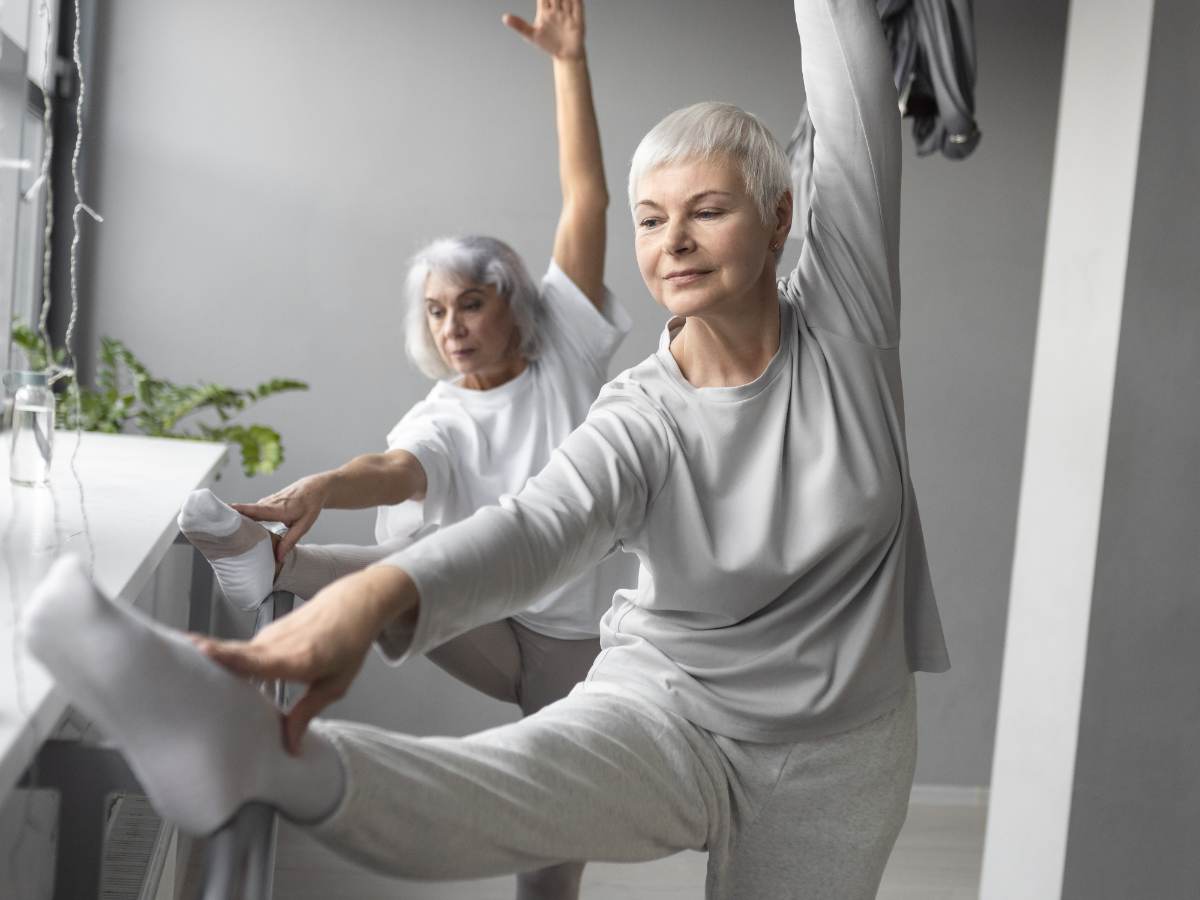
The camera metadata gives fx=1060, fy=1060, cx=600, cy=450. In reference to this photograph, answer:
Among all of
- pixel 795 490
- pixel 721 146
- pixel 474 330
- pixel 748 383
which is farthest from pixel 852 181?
pixel 474 330

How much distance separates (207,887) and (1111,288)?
205cm

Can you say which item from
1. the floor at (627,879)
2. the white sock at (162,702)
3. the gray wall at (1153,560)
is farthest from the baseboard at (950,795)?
the white sock at (162,702)

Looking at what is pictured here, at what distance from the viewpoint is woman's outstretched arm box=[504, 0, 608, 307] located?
2.27 meters

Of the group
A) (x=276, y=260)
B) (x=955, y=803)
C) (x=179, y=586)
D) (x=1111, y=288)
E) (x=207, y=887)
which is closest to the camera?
(x=207, y=887)

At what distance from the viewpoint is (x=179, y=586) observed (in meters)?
3.22

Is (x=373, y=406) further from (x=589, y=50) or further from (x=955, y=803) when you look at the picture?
(x=955, y=803)

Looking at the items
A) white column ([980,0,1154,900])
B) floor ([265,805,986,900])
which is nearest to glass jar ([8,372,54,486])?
floor ([265,805,986,900])

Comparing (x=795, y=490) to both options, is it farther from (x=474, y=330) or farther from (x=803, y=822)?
(x=474, y=330)

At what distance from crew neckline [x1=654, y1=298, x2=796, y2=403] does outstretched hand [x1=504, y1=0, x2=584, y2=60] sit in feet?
3.52

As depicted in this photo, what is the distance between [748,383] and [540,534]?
391 mm

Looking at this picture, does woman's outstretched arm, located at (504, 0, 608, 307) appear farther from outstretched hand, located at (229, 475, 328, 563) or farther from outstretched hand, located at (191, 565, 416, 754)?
outstretched hand, located at (191, 565, 416, 754)

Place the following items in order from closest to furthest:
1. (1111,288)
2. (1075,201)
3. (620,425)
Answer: (620,425) → (1111,288) → (1075,201)

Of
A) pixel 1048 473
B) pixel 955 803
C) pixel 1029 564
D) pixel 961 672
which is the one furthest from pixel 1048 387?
pixel 955 803

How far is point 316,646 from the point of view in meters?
0.79
